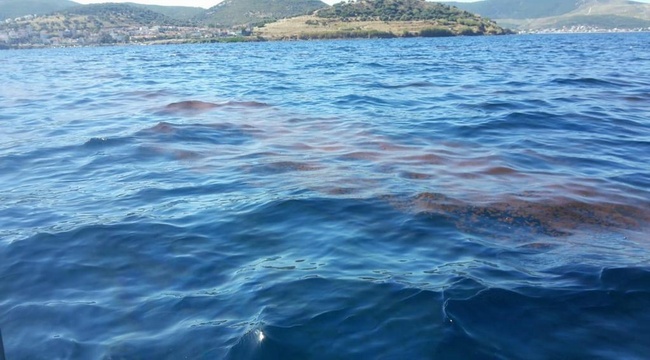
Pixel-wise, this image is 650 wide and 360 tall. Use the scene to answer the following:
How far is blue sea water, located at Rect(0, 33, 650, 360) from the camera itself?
13.9 feet

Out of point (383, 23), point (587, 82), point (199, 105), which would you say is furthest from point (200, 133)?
A: point (383, 23)

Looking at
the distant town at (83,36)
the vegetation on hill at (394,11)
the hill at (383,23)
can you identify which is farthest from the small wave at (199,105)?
the vegetation on hill at (394,11)

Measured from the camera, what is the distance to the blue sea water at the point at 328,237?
4.24m

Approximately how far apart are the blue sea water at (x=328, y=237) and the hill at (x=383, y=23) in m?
83.8

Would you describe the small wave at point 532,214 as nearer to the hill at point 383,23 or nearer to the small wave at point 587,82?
the small wave at point 587,82

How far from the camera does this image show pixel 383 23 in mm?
104750

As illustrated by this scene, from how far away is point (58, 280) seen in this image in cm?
529

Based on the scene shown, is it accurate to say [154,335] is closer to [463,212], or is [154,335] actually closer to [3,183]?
[463,212]

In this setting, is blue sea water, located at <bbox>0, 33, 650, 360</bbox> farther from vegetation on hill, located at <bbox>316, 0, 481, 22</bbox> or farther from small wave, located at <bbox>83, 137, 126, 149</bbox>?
vegetation on hill, located at <bbox>316, 0, 481, 22</bbox>

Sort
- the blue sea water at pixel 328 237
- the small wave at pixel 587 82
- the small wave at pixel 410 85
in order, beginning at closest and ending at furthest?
the blue sea water at pixel 328 237
the small wave at pixel 587 82
the small wave at pixel 410 85

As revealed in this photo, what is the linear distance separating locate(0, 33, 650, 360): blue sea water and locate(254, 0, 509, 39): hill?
83.8m

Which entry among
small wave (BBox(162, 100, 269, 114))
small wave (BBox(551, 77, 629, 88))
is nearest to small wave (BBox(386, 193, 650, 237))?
small wave (BBox(162, 100, 269, 114))

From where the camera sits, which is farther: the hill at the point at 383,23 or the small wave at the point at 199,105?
the hill at the point at 383,23

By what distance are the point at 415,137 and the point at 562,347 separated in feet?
24.4
